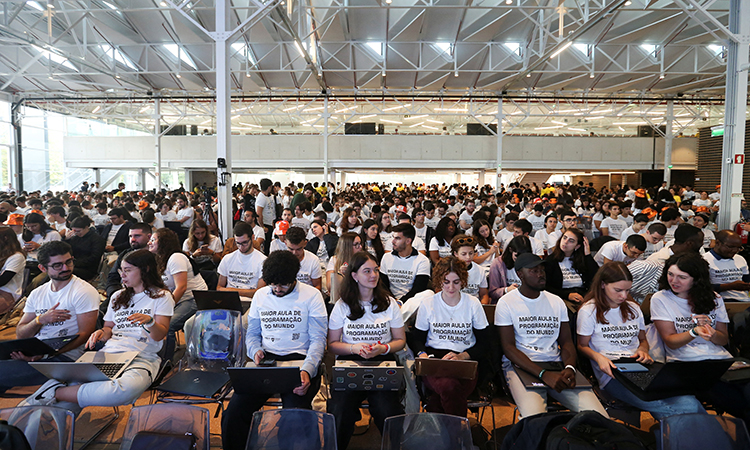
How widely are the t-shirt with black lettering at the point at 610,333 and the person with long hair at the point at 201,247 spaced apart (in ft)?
14.9

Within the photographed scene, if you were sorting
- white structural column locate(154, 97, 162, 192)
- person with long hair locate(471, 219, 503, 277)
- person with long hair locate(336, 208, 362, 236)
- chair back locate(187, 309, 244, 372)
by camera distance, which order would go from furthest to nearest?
white structural column locate(154, 97, 162, 192)
person with long hair locate(336, 208, 362, 236)
person with long hair locate(471, 219, 503, 277)
chair back locate(187, 309, 244, 372)

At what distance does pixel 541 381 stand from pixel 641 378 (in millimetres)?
624

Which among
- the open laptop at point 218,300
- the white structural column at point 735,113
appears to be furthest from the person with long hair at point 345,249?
the white structural column at point 735,113

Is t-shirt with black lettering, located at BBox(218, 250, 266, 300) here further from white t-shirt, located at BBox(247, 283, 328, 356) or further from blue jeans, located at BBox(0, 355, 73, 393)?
blue jeans, located at BBox(0, 355, 73, 393)

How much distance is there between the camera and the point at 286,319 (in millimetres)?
2994

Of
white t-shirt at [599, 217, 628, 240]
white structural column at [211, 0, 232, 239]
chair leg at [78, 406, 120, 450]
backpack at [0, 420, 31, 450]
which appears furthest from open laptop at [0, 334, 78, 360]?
white t-shirt at [599, 217, 628, 240]

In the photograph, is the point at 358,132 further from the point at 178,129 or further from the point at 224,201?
the point at 224,201

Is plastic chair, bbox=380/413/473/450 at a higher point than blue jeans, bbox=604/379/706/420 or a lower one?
higher

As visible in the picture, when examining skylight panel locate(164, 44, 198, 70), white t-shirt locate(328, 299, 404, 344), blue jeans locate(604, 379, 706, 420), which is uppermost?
skylight panel locate(164, 44, 198, 70)

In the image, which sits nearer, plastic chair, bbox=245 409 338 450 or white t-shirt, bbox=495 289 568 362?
plastic chair, bbox=245 409 338 450

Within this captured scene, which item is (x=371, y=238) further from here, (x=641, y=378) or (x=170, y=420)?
(x=170, y=420)

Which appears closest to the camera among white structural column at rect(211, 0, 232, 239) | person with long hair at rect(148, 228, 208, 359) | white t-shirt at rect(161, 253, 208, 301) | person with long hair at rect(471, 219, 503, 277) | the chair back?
the chair back

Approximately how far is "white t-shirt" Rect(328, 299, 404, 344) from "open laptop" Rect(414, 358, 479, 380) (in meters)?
0.44

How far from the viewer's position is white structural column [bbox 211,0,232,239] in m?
7.39
